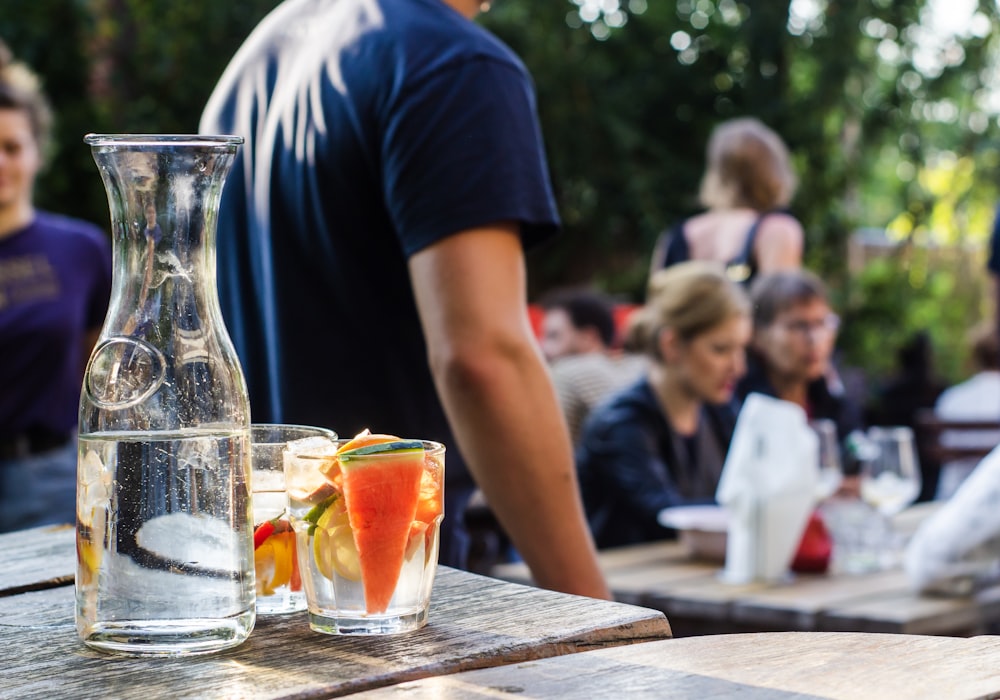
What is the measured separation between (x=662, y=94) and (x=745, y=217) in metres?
4.06

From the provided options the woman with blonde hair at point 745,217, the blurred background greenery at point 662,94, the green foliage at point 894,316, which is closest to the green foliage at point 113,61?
the blurred background greenery at point 662,94

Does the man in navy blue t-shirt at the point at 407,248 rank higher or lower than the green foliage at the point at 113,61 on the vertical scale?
lower

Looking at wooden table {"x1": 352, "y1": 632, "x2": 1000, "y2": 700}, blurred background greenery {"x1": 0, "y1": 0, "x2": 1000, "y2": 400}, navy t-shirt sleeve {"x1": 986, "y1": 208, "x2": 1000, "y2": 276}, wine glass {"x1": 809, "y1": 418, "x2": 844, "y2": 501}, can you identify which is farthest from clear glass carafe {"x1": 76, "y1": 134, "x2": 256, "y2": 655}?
blurred background greenery {"x1": 0, "y1": 0, "x2": 1000, "y2": 400}

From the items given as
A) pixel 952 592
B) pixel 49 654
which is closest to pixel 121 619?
pixel 49 654

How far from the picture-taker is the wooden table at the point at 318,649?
786mm

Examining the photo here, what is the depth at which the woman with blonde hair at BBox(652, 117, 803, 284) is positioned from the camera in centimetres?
444

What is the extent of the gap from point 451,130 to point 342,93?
0.14 meters

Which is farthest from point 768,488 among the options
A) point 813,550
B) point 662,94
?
point 662,94

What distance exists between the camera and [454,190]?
141 centimetres

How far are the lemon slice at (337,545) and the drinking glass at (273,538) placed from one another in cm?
7

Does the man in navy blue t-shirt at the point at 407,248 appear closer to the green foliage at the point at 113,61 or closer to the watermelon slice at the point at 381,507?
the watermelon slice at the point at 381,507

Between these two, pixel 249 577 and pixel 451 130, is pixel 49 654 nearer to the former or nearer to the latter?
pixel 249 577

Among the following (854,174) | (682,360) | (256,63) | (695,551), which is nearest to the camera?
(256,63)

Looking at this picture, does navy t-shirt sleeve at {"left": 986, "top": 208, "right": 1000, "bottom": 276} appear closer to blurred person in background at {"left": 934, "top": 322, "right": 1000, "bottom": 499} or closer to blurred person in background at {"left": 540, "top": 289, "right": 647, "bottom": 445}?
blurred person in background at {"left": 934, "top": 322, "right": 1000, "bottom": 499}
